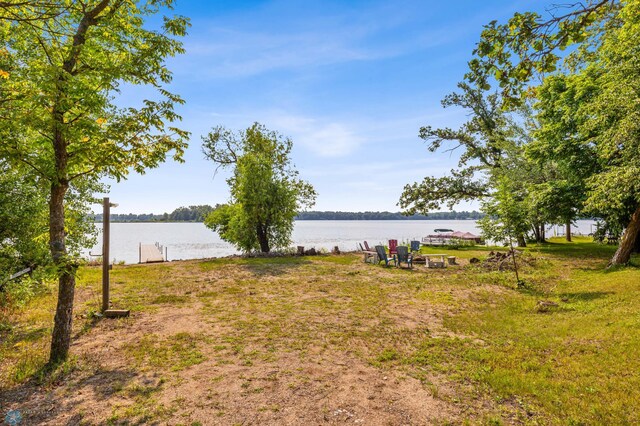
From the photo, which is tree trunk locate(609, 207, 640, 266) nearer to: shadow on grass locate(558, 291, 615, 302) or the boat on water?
shadow on grass locate(558, 291, 615, 302)

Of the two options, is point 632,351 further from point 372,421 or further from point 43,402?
point 43,402

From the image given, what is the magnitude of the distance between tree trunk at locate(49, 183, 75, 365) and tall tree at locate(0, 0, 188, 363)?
0.6 inches

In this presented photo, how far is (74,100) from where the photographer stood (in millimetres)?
5383

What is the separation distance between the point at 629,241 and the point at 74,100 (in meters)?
19.5

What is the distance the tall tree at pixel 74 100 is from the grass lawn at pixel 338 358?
1.72 m

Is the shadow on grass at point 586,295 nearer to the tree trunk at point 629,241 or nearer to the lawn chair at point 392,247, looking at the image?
the tree trunk at point 629,241

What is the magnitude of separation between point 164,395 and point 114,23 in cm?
680

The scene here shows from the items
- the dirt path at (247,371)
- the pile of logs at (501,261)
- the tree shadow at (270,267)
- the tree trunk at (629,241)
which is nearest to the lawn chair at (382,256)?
the tree shadow at (270,267)

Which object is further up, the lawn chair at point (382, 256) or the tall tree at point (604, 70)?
the tall tree at point (604, 70)

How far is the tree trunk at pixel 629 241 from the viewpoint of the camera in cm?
1375

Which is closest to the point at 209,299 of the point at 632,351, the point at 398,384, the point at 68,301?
the point at 68,301

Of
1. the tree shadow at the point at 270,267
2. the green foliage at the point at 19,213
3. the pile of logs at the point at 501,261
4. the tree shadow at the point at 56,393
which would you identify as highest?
the green foliage at the point at 19,213

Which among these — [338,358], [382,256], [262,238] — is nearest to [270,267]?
[382,256]

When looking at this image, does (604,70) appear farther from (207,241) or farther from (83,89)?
(207,241)
